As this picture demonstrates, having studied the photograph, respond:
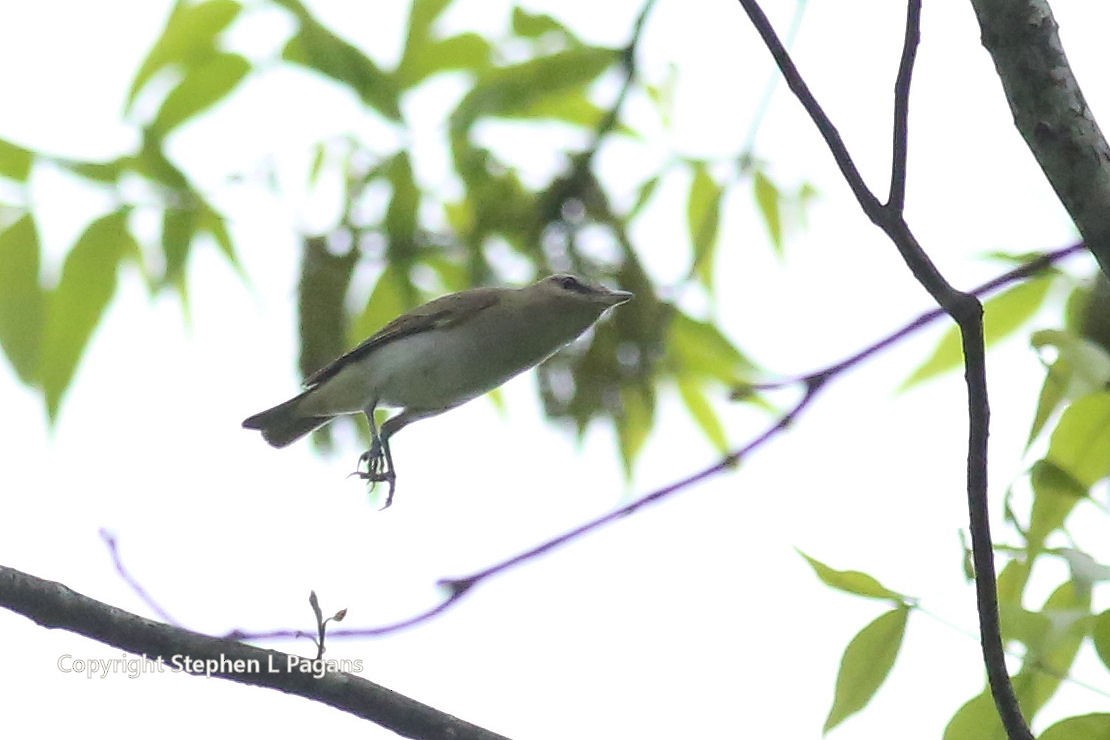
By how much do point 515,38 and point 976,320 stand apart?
81.5 inches

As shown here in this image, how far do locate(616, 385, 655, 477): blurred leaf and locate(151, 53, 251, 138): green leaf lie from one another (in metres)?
1.22

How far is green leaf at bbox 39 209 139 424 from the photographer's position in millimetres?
3213

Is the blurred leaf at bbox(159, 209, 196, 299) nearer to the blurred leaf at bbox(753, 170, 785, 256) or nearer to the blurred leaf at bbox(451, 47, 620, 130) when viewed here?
the blurred leaf at bbox(451, 47, 620, 130)

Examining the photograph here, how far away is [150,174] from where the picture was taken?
3375 mm

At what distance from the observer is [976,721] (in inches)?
82.7

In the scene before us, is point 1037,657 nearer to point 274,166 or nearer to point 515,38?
point 515,38

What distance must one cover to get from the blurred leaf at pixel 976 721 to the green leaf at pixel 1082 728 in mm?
126

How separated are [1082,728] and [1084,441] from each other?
1.49ft

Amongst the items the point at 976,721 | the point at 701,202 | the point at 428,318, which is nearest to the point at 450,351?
the point at 428,318

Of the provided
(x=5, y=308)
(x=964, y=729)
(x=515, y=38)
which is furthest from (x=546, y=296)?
(x=964, y=729)

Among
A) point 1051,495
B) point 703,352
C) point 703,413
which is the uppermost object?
point 703,352

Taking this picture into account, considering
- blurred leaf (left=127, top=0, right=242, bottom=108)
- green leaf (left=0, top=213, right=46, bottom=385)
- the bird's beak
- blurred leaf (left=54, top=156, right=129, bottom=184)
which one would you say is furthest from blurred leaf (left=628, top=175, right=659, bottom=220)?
green leaf (left=0, top=213, right=46, bottom=385)

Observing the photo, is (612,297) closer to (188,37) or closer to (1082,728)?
(188,37)

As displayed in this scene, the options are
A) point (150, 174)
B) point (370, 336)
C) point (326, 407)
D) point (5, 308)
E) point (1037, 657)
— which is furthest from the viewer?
point (326, 407)
